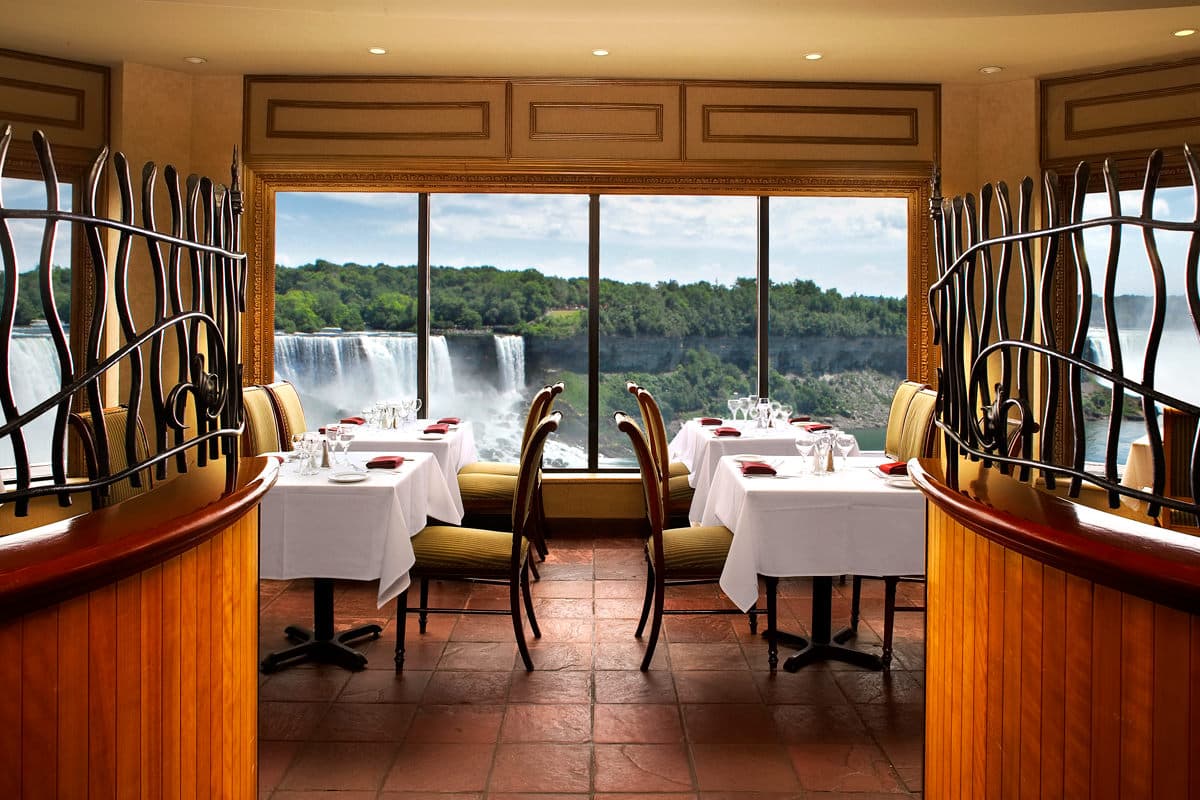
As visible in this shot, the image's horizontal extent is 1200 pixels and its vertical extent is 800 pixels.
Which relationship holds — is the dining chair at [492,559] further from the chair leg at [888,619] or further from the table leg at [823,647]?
the chair leg at [888,619]

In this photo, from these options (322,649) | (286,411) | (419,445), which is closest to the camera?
(322,649)

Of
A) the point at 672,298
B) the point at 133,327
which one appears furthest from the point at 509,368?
the point at 133,327

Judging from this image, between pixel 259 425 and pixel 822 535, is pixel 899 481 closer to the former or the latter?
pixel 822 535

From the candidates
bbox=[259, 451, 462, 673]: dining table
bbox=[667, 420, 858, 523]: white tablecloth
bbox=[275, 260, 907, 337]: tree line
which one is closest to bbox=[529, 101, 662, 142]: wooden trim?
bbox=[275, 260, 907, 337]: tree line

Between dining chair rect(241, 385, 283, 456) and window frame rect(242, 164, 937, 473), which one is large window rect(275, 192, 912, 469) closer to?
window frame rect(242, 164, 937, 473)

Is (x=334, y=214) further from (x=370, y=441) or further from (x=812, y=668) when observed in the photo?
(x=812, y=668)

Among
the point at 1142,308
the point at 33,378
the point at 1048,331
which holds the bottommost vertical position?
the point at 33,378

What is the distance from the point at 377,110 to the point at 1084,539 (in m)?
5.53

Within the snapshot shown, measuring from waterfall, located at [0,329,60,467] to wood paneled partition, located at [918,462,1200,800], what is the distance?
5.42 m

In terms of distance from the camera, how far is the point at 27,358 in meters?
5.73

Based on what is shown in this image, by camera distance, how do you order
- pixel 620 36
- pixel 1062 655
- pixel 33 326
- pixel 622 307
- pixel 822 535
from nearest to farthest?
pixel 1062 655, pixel 822 535, pixel 620 36, pixel 33 326, pixel 622 307

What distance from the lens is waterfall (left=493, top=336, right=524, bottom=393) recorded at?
670cm

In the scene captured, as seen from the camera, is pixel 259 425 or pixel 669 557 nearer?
pixel 669 557

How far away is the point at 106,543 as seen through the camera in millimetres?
1427
